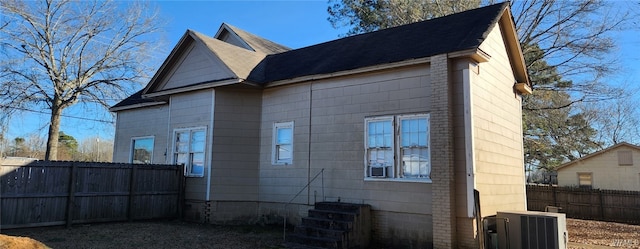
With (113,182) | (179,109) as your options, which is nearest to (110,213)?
(113,182)

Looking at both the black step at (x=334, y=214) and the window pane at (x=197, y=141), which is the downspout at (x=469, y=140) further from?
the window pane at (x=197, y=141)

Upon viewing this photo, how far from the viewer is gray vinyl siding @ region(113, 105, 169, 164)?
53.4ft

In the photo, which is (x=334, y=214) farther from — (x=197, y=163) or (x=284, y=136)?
(x=197, y=163)

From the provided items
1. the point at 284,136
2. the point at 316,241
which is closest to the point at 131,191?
the point at 284,136

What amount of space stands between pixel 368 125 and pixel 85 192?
763 centimetres

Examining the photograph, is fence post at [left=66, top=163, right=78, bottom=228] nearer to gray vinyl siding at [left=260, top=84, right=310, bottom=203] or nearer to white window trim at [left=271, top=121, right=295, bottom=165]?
gray vinyl siding at [left=260, top=84, right=310, bottom=203]

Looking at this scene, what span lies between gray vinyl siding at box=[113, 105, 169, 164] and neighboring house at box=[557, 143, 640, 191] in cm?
2364

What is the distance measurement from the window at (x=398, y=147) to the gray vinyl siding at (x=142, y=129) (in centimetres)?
858

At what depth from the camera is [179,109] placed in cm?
1386

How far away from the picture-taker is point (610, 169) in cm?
2448

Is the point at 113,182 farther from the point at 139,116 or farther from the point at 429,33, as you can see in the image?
the point at 429,33

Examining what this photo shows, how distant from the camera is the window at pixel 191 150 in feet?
42.4

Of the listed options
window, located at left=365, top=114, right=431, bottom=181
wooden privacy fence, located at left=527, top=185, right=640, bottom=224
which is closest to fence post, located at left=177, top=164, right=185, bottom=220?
window, located at left=365, top=114, right=431, bottom=181

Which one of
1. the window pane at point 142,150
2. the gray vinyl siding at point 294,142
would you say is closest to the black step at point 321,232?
the gray vinyl siding at point 294,142
